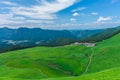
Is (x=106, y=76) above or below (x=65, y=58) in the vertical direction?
above

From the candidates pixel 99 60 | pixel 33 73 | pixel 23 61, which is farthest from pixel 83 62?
pixel 33 73

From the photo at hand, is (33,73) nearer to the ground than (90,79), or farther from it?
nearer to the ground

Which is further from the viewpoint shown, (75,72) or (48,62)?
(48,62)

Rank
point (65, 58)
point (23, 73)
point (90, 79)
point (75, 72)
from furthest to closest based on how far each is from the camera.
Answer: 1. point (65, 58)
2. point (75, 72)
3. point (23, 73)
4. point (90, 79)

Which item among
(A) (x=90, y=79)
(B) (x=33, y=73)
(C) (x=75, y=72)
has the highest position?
(A) (x=90, y=79)

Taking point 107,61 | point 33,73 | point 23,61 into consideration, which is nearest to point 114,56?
point 107,61

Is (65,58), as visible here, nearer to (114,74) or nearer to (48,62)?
(48,62)

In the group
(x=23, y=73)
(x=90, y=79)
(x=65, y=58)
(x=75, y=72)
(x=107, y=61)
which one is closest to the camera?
(x=90, y=79)

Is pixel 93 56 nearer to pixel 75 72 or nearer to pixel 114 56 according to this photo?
pixel 114 56

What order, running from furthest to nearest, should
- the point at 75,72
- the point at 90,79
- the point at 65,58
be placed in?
the point at 65,58 < the point at 75,72 < the point at 90,79
